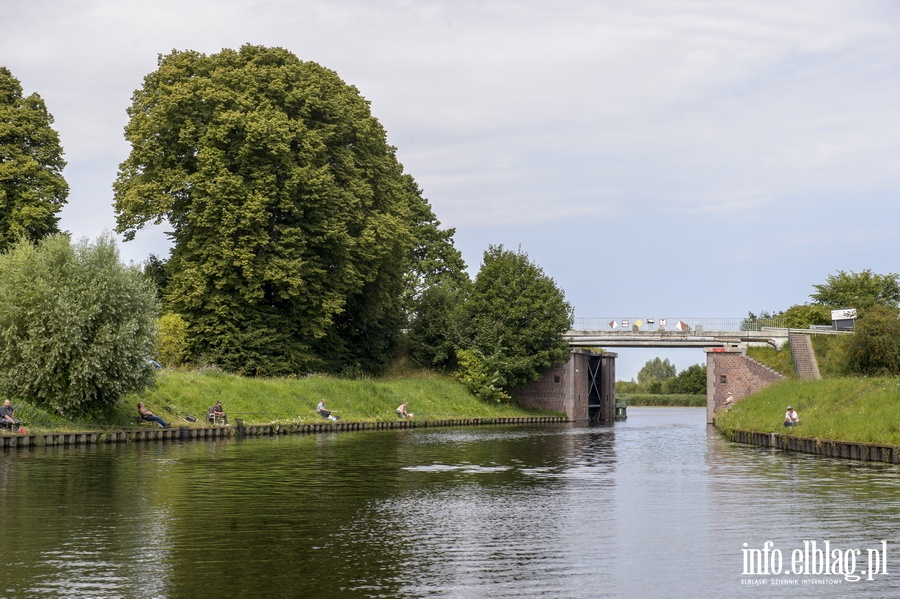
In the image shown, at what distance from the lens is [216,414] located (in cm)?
5294

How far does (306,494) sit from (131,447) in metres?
18.3

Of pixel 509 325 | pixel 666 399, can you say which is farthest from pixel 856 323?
pixel 666 399

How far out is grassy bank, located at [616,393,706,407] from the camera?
151m

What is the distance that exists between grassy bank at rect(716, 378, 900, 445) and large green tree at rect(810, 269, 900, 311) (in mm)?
48690

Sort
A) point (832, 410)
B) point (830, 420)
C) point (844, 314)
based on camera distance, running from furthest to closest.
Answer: point (844, 314) → point (832, 410) → point (830, 420)

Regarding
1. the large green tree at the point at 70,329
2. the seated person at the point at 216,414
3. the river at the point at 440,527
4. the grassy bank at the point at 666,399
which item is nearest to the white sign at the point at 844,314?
the river at the point at 440,527

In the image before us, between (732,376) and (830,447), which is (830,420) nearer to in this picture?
(830,447)

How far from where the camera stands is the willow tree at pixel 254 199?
62719mm

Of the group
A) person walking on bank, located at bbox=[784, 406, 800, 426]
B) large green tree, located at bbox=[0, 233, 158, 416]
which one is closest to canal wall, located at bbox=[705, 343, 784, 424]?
person walking on bank, located at bbox=[784, 406, 800, 426]

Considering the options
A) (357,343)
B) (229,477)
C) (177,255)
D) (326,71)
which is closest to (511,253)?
(357,343)

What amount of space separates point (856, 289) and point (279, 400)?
6607 centimetres

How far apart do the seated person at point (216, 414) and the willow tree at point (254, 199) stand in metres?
10.9

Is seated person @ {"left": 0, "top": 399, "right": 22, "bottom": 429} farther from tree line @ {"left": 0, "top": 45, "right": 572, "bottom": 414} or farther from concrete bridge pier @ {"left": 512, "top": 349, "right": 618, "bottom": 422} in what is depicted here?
concrete bridge pier @ {"left": 512, "top": 349, "right": 618, "bottom": 422}

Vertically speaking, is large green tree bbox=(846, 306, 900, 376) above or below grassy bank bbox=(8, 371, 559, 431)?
above
